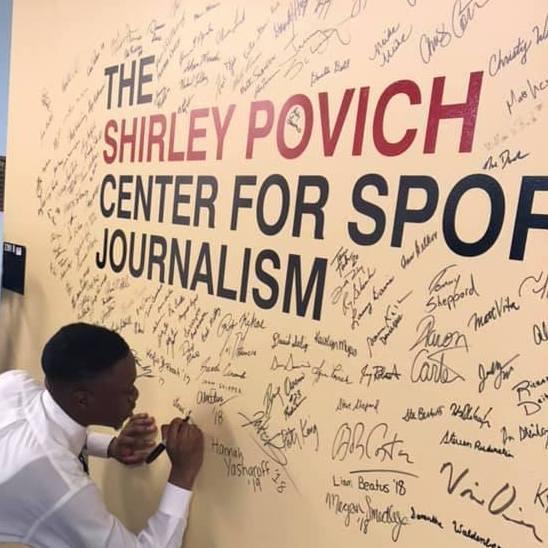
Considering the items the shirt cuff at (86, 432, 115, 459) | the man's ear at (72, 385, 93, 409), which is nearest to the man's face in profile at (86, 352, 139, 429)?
the man's ear at (72, 385, 93, 409)

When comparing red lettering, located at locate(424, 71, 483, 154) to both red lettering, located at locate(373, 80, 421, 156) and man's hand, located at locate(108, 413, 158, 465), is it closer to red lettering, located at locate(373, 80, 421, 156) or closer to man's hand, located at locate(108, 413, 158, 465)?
red lettering, located at locate(373, 80, 421, 156)

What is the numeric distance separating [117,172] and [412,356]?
0.86 meters

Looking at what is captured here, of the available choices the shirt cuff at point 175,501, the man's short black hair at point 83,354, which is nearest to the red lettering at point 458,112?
the man's short black hair at point 83,354

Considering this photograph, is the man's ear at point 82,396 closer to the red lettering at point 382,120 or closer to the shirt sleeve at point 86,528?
the shirt sleeve at point 86,528

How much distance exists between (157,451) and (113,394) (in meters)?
0.21

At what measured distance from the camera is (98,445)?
1.46 metres

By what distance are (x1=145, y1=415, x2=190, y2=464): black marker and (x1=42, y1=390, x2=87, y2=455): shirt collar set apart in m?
0.18

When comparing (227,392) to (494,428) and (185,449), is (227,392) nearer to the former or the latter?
(185,449)

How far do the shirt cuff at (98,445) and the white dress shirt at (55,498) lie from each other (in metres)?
0.25

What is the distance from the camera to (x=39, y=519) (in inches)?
43.2
